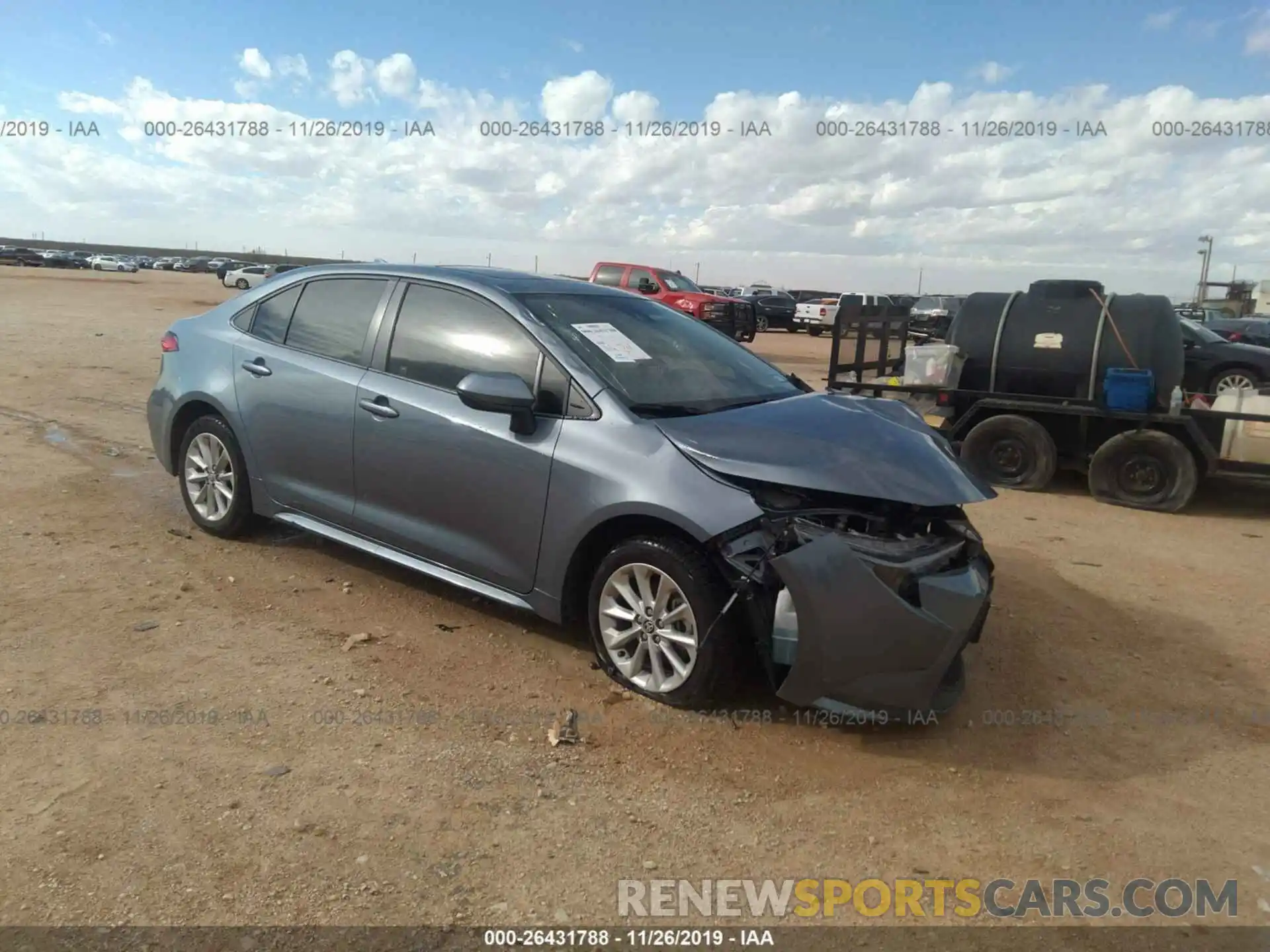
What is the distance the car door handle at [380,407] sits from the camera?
14.6 feet

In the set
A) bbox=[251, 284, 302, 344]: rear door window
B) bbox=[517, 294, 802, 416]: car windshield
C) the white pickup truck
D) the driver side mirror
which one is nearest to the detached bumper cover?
bbox=[517, 294, 802, 416]: car windshield

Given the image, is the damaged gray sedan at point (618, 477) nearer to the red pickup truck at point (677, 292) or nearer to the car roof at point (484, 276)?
the car roof at point (484, 276)

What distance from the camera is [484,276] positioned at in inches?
183

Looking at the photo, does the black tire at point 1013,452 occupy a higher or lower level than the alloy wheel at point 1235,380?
lower

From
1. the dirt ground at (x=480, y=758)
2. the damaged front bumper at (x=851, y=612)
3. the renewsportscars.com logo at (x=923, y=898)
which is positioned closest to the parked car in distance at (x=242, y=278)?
the dirt ground at (x=480, y=758)

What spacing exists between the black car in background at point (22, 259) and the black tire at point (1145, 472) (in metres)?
79.0

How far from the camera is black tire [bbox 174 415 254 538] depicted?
209 inches

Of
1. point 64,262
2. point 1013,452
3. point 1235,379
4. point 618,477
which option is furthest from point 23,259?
point 618,477

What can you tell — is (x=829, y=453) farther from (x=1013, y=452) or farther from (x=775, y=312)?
(x=775, y=312)

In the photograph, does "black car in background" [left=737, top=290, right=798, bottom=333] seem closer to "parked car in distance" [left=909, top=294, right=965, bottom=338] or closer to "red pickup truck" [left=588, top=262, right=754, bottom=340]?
"parked car in distance" [left=909, top=294, right=965, bottom=338]

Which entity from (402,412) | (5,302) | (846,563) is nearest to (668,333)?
(402,412)

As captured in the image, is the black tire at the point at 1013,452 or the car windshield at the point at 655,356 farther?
the black tire at the point at 1013,452

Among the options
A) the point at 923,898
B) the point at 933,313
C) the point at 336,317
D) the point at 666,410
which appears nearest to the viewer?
the point at 923,898

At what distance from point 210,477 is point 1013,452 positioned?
686 centimetres
